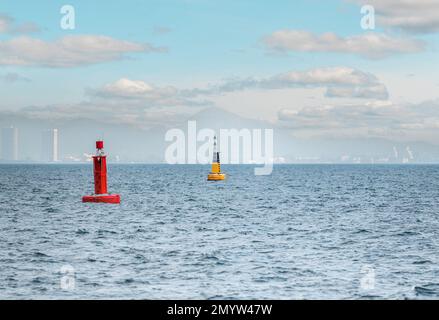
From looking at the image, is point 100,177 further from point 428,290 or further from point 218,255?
point 428,290

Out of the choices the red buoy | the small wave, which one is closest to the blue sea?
the small wave

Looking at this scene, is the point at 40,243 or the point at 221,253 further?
the point at 40,243

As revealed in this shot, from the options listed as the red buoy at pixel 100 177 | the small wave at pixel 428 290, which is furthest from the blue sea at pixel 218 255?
the red buoy at pixel 100 177

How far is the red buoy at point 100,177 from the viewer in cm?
6212

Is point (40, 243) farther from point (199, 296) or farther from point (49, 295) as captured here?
point (199, 296)

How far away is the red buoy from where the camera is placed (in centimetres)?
6212

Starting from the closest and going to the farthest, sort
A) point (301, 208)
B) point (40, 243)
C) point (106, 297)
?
1. point (106, 297)
2. point (40, 243)
3. point (301, 208)

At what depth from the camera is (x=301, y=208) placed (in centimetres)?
6906

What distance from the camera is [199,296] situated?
23922 millimetres

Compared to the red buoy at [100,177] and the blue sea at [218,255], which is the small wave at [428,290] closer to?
the blue sea at [218,255]
